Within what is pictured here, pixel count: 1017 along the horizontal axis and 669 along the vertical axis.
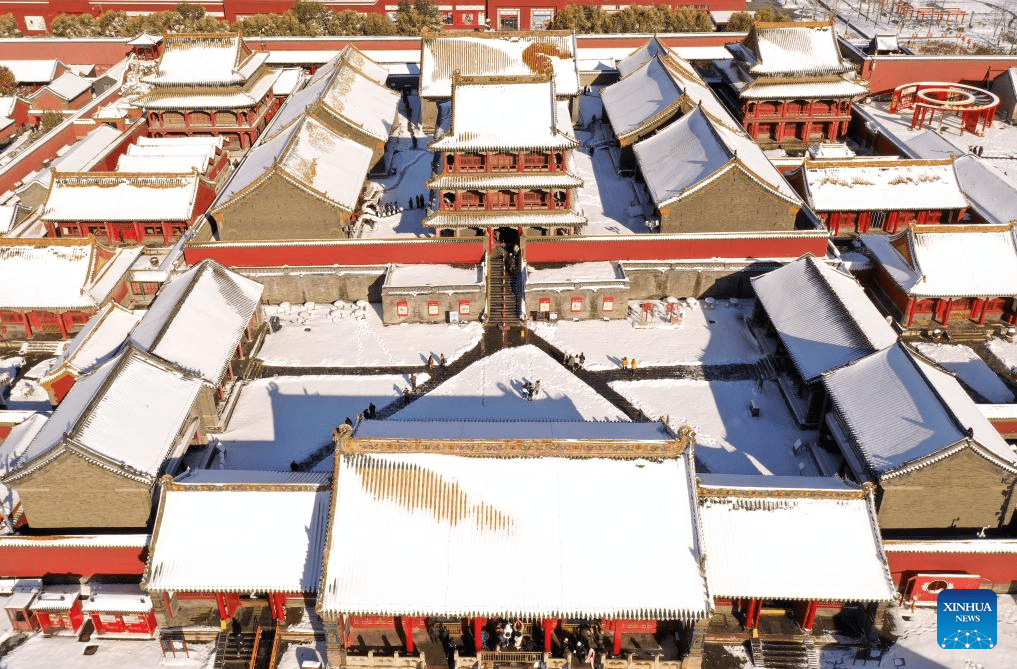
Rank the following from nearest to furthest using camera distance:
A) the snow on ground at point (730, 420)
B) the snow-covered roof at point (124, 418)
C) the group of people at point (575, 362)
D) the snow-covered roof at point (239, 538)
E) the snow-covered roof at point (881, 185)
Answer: the snow-covered roof at point (239, 538) → the snow-covered roof at point (124, 418) → the snow on ground at point (730, 420) → the group of people at point (575, 362) → the snow-covered roof at point (881, 185)

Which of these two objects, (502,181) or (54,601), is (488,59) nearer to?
(502,181)

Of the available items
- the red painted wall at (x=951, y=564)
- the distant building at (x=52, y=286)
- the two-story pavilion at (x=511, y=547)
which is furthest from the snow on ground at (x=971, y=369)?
the distant building at (x=52, y=286)

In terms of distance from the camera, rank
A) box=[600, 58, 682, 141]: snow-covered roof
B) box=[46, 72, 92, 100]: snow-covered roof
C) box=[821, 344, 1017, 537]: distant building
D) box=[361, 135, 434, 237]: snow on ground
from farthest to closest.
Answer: box=[46, 72, 92, 100]: snow-covered roof → box=[600, 58, 682, 141]: snow-covered roof → box=[361, 135, 434, 237]: snow on ground → box=[821, 344, 1017, 537]: distant building

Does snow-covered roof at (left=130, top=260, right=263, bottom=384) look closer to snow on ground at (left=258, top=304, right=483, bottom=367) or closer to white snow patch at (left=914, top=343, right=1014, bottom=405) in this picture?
snow on ground at (left=258, top=304, right=483, bottom=367)

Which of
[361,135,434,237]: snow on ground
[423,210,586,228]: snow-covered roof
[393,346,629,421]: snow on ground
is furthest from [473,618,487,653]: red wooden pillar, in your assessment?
[361,135,434,237]: snow on ground

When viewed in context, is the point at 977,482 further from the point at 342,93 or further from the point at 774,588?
the point at 342,93

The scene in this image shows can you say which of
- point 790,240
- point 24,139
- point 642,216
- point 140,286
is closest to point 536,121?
point 642,216

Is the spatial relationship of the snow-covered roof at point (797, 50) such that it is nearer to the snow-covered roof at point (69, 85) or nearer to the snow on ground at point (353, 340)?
the snow on ground at point (353, 340)
